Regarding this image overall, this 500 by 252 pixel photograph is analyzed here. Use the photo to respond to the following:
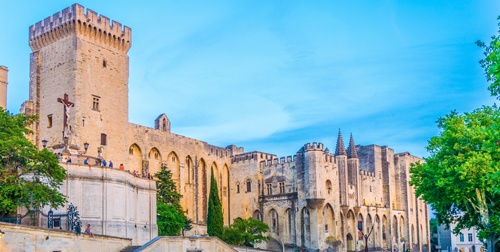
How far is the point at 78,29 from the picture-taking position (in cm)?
4400

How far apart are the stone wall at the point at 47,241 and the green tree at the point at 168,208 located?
14.0m

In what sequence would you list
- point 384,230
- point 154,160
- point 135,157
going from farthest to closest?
point 384,230 → point 154,160 → point 135,157

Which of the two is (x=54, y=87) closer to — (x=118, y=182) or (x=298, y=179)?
(x=118, y=182)

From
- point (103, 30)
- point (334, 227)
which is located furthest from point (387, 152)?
point (103, 30)

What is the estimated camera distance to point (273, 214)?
61.8m

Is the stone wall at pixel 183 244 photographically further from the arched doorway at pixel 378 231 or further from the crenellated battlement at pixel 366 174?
the arched doorway at pixel 378 231

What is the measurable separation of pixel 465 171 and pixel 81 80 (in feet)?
96.5

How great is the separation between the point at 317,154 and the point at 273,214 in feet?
29.1

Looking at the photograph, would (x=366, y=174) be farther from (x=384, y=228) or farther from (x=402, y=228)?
(x=402, y=228)

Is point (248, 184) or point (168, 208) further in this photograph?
point (248, 184)

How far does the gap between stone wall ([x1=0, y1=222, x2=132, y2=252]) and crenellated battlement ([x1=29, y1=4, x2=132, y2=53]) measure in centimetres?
2078

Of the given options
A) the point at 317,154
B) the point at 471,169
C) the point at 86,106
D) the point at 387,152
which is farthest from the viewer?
the point at 387,152

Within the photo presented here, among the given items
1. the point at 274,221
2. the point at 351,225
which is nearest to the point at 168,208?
the point at 274,221

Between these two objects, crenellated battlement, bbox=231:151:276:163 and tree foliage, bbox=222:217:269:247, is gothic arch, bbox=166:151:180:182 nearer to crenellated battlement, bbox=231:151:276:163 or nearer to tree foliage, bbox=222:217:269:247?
tree foliage, bbox=222:217:269:247
